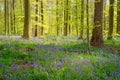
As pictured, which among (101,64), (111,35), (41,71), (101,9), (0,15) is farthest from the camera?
(0,15)

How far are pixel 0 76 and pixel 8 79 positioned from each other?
473 millimetres

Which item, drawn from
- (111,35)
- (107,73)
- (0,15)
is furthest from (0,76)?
(0,15)

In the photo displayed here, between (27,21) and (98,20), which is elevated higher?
(98,20)

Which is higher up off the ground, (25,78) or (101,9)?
(101,9)

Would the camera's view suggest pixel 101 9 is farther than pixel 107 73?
Yes

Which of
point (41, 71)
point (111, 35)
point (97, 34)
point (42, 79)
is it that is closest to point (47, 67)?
point (41, 71)

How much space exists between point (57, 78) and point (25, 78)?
857 mm

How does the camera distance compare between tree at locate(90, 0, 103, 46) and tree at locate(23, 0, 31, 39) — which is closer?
tree at locate(90, 0, 103, 46)

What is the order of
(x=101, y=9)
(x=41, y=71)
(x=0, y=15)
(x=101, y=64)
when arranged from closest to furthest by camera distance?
1. (x=41, y=71)
2. (x=101, y=64)
3. (x=101, y=9)
4. (x=0, y=15)

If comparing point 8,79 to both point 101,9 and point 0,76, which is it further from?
point 101,9

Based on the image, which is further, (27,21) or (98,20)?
(27,21)

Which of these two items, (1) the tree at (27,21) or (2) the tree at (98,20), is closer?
(2) the tree at (98,20)

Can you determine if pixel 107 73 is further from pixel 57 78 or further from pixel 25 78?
pixel 25 78

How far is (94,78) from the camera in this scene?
6.82m
